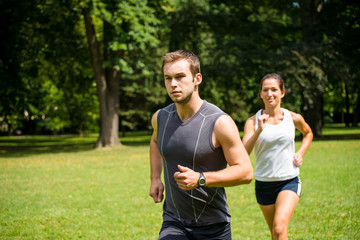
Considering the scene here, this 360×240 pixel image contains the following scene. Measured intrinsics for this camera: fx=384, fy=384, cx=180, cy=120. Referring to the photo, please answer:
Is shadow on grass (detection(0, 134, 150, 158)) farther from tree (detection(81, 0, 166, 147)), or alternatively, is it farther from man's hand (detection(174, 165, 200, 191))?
man's hand (detection(174, 165, 200, 191))

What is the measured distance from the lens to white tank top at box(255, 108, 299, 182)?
4562 mm

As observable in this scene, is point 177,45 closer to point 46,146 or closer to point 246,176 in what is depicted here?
point 46,146

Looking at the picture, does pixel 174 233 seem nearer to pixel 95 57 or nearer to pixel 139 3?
pixel 139 3

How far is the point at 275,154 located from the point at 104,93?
21923mm

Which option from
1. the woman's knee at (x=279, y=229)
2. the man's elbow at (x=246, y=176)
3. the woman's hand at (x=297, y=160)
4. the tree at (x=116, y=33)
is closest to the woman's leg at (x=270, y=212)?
the woman's knee at (x=279, y=229)

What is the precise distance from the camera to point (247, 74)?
26.7m

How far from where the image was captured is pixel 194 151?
9.65 ft

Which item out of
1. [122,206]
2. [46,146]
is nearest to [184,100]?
[122,206]

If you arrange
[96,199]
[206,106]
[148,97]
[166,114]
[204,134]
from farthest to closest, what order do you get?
1. [148,97]
2. [96,199]
3. [166,114]
4. [206,106]
5. [204,134]

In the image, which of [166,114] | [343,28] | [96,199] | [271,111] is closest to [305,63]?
[343,28]

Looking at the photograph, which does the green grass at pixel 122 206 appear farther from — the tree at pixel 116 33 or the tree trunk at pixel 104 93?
the tree trunk at pixel 104 93

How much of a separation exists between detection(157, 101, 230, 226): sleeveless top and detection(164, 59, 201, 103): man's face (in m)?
0.21

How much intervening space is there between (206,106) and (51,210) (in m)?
6.23

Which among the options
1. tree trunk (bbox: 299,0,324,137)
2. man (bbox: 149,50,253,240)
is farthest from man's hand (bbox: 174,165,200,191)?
tree trunk (bbox: 299,0,324,137)
